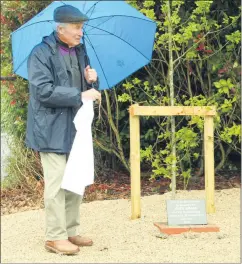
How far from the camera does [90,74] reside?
516 centimetres

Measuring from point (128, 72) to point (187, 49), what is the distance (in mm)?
1824

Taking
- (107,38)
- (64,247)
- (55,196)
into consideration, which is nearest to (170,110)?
(107,38)

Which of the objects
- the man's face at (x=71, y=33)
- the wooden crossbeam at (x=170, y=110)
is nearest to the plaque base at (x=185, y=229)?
the wooden crossbeam at (x=170, y=110)

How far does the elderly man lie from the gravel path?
0.93ft

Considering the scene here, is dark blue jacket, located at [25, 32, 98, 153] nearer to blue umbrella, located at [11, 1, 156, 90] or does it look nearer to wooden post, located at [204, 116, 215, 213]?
blue umbrella, located at [11, 1, 156, 90]

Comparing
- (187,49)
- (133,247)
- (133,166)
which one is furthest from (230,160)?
(133,247)

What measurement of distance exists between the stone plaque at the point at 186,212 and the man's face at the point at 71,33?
5.35 ft

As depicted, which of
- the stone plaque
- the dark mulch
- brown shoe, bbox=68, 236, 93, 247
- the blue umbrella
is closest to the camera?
brown shoe, bbox=68, 236, 93, 247

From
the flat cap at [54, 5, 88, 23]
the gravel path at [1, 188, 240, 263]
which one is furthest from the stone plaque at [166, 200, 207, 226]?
the flat cap at [54, 5, 88, 23]

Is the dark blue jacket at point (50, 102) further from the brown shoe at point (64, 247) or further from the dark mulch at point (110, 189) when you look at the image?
the dark mulch at point (110, 189)

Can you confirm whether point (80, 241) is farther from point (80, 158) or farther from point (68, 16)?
point (68, 16)

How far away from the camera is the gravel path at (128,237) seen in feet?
16.2

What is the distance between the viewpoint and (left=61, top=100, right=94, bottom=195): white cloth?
4961mm

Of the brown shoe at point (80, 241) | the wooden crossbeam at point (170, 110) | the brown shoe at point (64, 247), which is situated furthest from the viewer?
the wooden crossbeam at point (170, 110)
